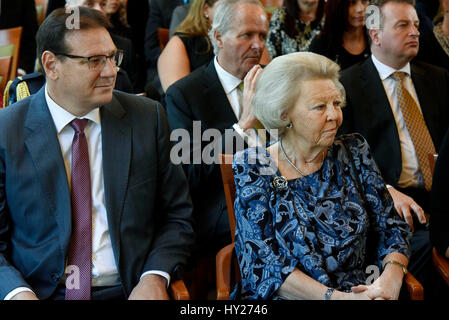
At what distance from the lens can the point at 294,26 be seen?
3.49 meters

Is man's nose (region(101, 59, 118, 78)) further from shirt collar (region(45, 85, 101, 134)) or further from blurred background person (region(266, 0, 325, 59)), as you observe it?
blurred background person (region(266, 0, 325, 59))

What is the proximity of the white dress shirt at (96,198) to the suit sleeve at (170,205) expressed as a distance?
146 millimetres

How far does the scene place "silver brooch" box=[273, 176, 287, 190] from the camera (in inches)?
68.9

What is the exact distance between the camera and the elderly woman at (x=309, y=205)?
1.70 metres

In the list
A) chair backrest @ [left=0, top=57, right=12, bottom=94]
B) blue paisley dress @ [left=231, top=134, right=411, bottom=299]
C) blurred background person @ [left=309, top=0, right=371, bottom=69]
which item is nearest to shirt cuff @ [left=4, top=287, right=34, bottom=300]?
blue paisley dress @ [left=231, top=134, right=411, bottom=299]

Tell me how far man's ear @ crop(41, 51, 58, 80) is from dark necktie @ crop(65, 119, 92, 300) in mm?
203

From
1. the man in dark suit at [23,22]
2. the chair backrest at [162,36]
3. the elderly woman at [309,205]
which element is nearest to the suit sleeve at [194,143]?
the elderly woman at [309,205]

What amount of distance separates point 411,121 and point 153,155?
1292 mm

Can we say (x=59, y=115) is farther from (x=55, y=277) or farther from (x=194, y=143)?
(x=194, y=143)

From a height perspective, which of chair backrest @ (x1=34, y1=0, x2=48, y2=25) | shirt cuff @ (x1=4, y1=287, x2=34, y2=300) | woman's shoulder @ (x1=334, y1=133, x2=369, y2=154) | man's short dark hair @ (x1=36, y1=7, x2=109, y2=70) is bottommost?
shirt cuff @ (x1=4, y1=287, x2=34, y2=300)

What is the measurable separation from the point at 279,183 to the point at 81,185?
2.04ft
